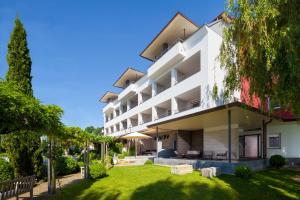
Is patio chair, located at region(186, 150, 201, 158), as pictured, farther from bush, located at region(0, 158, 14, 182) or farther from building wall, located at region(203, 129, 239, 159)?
bush, located at region(0, 158, 14, 182)

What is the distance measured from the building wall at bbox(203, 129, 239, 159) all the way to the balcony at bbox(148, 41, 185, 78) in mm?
8424

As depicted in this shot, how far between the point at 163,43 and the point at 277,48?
25966 millimetres

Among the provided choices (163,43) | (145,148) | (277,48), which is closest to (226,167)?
(277,48)

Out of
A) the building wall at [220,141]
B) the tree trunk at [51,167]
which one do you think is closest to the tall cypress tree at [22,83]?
the tree trunk at [51,167]

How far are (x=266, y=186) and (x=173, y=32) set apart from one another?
22078mm

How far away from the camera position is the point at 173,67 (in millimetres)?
30516

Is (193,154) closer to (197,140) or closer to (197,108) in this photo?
(197,108)

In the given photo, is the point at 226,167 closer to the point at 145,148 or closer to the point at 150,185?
the point at 150,185

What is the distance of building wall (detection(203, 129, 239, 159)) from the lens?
2327 centimetres

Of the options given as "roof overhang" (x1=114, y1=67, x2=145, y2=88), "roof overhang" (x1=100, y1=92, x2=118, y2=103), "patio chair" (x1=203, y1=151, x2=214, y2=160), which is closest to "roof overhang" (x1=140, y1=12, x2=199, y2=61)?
"roof overhang" (x1=114, y1=67, x2=145, y2=88)

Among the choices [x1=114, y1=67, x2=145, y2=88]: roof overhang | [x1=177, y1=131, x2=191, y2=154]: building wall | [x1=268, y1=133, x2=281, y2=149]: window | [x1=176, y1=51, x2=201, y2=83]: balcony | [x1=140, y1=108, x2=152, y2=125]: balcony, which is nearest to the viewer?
[x1=268, y1=133, x2=281, y2=149]: window

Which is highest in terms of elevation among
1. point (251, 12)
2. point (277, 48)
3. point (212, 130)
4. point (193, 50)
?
point (193, 50)

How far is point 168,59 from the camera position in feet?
98.2

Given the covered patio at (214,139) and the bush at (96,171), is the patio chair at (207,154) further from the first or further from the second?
the bush at (96,171)
